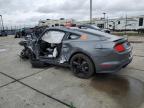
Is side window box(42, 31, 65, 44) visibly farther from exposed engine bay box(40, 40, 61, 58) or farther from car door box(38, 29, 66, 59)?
exposed engine bay box(40, 40, 61, 58)

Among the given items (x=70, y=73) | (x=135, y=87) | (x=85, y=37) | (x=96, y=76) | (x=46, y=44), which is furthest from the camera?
(x=46, y=44)

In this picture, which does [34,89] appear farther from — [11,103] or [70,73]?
[70,73]

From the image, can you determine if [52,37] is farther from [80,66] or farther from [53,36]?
[80,66]

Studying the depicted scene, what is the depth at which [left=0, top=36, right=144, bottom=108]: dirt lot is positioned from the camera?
2822 millimetres

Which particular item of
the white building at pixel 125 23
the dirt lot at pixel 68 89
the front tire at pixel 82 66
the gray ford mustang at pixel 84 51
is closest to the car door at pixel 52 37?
the gray ford mustang at pixel 84 51

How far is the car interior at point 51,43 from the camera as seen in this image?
449cm

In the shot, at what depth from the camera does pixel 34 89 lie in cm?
346

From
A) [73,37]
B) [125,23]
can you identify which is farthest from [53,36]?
[125,23]

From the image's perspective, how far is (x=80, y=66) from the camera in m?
4.00

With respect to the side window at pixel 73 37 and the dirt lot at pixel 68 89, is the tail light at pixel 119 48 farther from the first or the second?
the side window at pixel 73 37

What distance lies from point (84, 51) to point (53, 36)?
1.44 meters

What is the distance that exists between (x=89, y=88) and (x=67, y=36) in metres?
1.57

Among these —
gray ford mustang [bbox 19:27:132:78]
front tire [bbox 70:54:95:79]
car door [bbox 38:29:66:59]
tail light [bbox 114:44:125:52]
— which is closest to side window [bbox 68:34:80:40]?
gray ford mustang [bbox 19:27:132:78]

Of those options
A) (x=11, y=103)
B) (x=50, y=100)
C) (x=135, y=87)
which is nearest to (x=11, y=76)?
(x=11, y=103)
